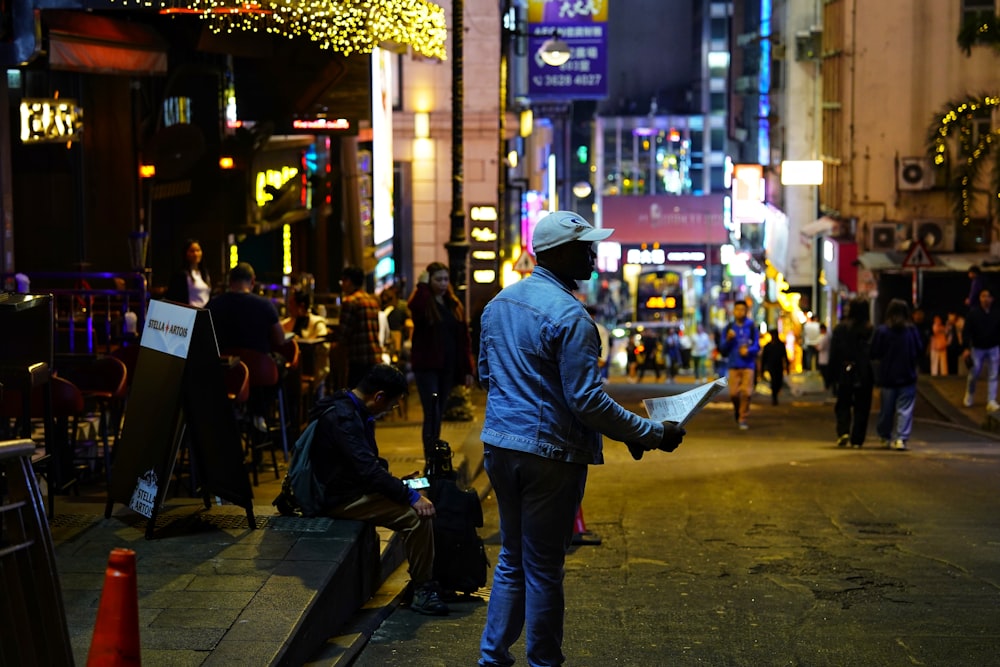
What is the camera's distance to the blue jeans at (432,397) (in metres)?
12.9

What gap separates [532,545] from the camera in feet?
19.1

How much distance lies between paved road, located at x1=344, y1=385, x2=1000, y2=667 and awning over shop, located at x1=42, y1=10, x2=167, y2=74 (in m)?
6.06

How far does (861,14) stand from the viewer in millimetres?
38156

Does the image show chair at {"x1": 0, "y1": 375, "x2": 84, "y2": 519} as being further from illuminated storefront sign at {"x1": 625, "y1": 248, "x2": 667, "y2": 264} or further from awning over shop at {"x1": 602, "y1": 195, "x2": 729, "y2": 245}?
awning over shop at {"x1": 602, "y1": 195, "x2": 729, "y2": 245}

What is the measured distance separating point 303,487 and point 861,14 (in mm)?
33180

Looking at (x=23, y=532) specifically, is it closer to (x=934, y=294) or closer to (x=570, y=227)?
(x=570, y=227)

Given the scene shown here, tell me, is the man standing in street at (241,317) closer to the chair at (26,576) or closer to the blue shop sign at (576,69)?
the chair at (26,576)

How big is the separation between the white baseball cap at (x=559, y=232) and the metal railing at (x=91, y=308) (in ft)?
14.3

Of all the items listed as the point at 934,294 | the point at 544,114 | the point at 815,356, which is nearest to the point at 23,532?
the point at 815,356

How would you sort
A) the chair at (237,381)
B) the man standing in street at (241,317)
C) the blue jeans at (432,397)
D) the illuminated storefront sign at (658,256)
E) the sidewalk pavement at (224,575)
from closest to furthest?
the sidewalk pavement at (224,575) < the chair at (237,381) < the man standing in street at (241,317) < the blue jeans at (432,397) < the illuminated storefront sign at (658,256)

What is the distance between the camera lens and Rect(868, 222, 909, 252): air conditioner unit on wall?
37.3 meters

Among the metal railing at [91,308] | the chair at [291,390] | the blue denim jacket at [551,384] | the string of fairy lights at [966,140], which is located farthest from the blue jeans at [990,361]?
the blue denim jacket at [551,384]

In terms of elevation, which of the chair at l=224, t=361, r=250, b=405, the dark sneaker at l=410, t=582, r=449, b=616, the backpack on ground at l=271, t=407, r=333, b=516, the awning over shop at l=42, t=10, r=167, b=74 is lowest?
the dark sneaker at l=410, t=582, r=449, b=616

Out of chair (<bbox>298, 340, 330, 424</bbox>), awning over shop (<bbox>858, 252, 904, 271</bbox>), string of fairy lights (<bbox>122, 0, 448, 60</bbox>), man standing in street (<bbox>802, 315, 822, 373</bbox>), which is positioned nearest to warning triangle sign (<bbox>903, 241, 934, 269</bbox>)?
man standing in street (<bbox>802, 315, 822, 373</bbox>)
